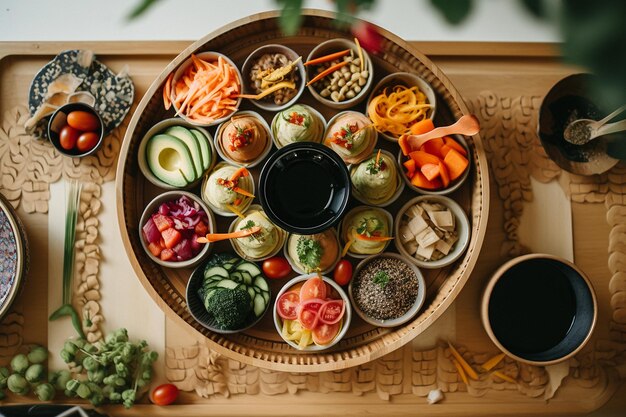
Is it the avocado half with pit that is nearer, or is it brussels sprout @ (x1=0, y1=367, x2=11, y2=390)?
the avocado half with pit

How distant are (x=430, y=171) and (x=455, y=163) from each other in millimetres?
125

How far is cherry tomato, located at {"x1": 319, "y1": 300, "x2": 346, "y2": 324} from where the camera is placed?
82.9 inches

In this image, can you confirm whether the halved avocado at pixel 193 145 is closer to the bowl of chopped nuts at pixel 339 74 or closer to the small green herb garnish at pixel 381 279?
the bowl of chopped nuts at pixel 339 74

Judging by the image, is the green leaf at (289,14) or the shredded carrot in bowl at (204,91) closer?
the green leaf at (289,14)

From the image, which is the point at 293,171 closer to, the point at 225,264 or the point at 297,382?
the point at 225,264

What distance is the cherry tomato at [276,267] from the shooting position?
218cm

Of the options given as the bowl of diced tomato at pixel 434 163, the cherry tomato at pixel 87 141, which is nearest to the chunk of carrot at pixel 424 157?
the bowl of diced tomato at pixel 434 163

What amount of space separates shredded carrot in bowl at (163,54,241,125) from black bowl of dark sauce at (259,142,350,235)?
0.37 meters

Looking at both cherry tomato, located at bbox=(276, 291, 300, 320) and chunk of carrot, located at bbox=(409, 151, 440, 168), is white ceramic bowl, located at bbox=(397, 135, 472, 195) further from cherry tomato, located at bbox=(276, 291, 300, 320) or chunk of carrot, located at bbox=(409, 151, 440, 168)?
cherry tomato, located at bbox=(276, 291, 300, 320)

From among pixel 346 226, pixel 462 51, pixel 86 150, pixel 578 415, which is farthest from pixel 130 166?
pixel 578 415

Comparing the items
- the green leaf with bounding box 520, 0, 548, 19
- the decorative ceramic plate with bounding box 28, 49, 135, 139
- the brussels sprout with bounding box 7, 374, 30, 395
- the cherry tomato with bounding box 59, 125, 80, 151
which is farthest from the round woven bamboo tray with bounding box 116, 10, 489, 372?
the green leaf with bounding box 520, 0, 548, 19

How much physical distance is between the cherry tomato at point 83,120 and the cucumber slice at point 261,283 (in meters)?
1.04

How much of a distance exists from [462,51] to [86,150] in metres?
1.82

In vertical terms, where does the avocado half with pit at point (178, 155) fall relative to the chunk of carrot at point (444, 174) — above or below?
above
